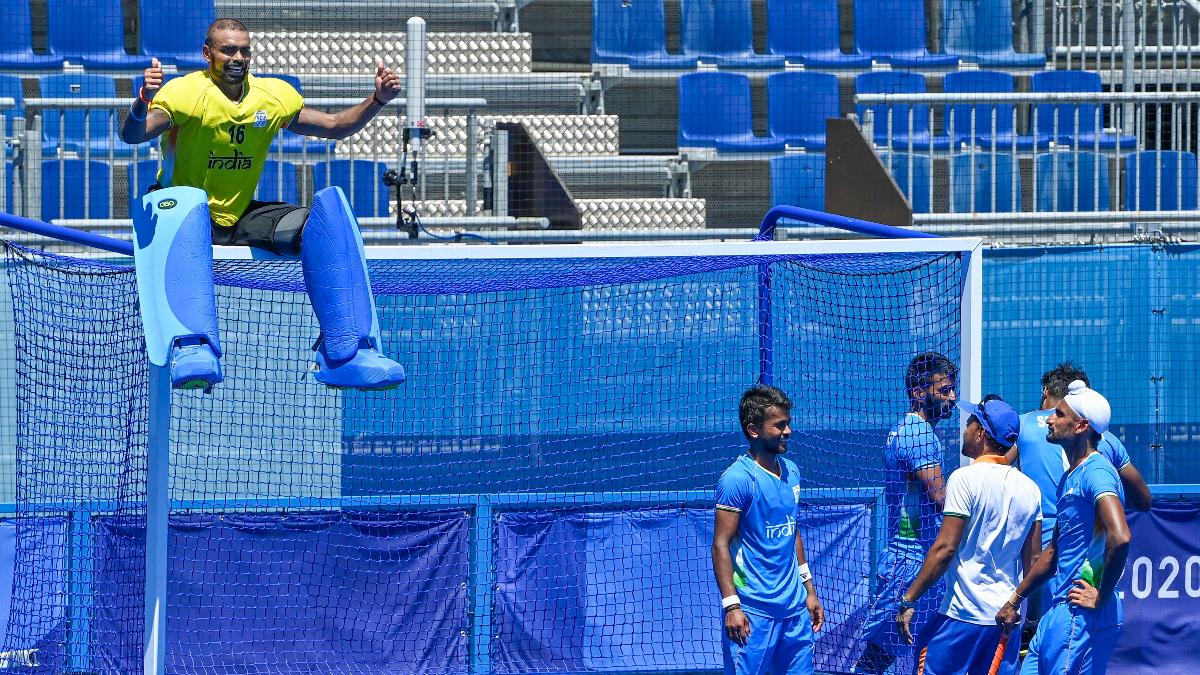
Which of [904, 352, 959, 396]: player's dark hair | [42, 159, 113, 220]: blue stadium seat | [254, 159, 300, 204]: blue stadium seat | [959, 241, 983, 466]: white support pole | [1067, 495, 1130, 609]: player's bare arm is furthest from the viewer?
[254, 159, 300, 204]: blue stadium seat

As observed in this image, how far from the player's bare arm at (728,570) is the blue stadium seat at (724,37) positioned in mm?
8652

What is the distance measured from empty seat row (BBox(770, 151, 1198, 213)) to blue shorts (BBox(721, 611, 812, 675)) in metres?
5.52

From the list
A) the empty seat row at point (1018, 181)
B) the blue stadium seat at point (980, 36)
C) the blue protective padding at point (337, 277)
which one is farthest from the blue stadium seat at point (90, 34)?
the blue protective padding at point (337, 277)

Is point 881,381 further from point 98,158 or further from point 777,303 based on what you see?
point 98,158

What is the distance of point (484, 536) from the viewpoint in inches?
329

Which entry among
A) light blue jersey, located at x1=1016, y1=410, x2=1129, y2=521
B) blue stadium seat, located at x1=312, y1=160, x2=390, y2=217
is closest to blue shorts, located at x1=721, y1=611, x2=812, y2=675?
light blue jersey, located at x1=1016, y1=410, x2=1129, y2=521

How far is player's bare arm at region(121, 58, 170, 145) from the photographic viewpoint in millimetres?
5980

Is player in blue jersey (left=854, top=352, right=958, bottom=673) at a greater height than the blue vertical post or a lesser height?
greater

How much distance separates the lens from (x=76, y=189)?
438 inches

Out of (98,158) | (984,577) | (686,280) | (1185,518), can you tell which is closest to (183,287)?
(984,577)

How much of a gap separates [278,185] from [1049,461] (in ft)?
20.2

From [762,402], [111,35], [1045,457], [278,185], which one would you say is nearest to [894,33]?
[278,185]

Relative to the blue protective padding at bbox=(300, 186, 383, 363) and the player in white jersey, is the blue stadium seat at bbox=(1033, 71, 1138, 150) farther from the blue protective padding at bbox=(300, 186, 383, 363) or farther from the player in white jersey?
the blue protective padding at bbox=(300, 186, 383, 363)

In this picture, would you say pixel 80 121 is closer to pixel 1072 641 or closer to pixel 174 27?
pixel 174 27
